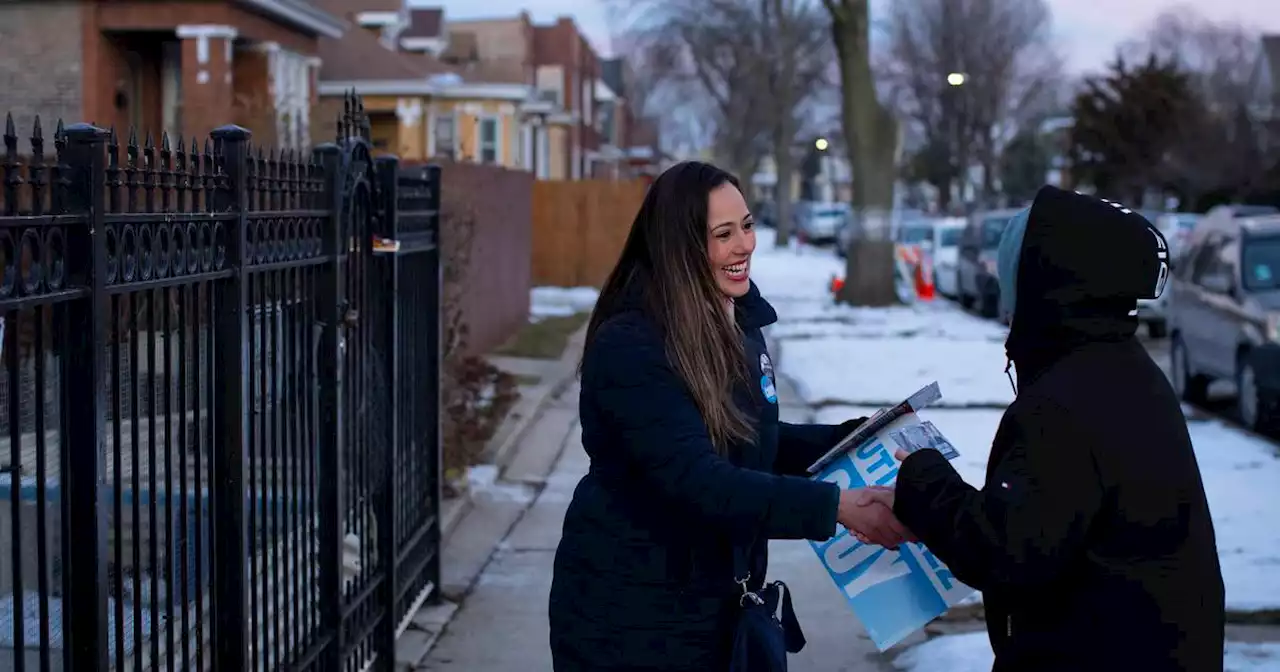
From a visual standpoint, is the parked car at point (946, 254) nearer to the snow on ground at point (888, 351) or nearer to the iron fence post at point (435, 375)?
the snow on ground at point (888, 351)

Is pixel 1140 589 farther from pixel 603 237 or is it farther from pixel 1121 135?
pixel 1121 135

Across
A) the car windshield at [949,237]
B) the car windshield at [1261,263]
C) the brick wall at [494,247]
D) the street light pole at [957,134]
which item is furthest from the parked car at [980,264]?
the street light pole at [957,134]

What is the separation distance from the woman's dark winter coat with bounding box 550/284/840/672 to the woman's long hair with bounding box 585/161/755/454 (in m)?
0.04

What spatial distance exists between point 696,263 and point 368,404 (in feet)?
9.64

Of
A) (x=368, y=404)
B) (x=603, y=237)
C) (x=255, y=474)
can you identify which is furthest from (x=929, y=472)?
(x=603, y=237)

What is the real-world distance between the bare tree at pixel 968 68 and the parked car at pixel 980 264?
1661 inches

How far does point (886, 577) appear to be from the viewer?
3393mm

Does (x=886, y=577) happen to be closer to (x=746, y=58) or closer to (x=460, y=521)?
(x=460, y=521)

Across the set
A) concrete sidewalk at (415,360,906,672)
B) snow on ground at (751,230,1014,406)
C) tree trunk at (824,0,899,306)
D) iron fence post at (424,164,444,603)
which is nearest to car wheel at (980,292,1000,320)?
snow on ground at (751,230,1014,406)

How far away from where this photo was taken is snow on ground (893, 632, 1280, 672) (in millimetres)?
5988

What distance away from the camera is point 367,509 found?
234 inches

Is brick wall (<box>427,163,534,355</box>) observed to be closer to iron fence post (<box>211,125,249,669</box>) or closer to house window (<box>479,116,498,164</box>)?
iron fence post (<box>211,125,249,669</box>)

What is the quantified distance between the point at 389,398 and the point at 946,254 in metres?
26.2

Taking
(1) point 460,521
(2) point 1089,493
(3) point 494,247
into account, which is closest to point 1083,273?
(2) point 1089,493
